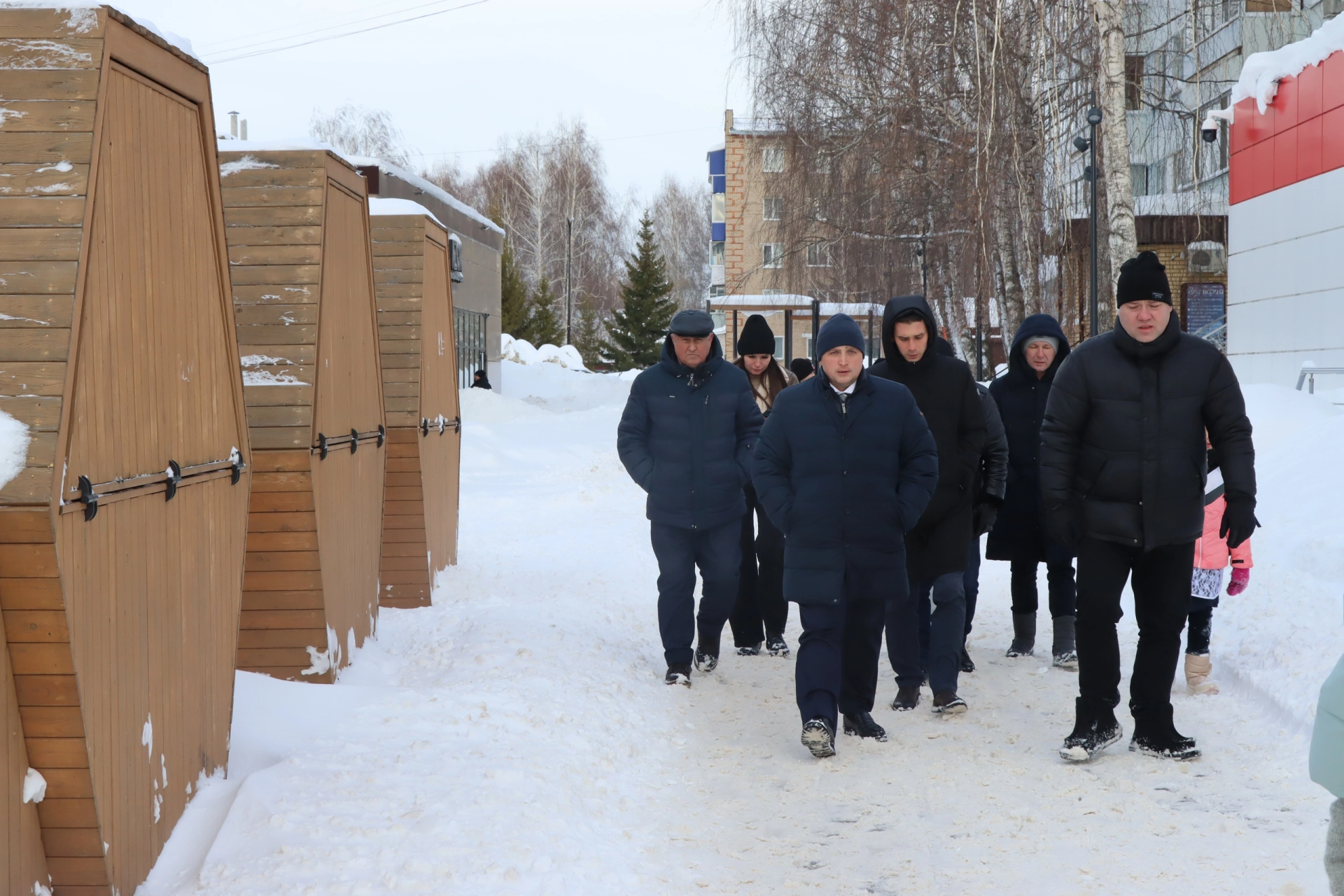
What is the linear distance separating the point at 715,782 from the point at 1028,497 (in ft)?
9.79

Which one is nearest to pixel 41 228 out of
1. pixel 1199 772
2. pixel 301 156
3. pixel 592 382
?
pixel 301 156

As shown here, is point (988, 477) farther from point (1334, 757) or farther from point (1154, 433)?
point (1334, 757)

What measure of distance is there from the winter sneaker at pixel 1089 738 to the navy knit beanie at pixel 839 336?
1709 mm

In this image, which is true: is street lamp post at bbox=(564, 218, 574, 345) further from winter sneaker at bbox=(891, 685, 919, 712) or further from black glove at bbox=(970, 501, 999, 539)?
winter sneaker at bbox=(891, 685, 919, 712)

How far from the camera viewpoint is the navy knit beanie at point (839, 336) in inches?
216

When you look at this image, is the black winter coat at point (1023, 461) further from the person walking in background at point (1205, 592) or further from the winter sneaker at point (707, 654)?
the winter sneaker at point (707, 654)

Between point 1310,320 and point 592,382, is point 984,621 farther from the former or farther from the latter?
point 592,382

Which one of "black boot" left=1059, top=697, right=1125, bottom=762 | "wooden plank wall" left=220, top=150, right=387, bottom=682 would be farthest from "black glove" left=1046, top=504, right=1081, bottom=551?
"wooden plank wall" left=220, top=150, right=387, bottom=682

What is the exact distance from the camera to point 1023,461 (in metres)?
7.29

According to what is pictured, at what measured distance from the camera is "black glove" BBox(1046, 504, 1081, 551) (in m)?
5.27

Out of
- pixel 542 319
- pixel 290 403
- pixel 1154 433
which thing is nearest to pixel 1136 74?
pixel 1154 433

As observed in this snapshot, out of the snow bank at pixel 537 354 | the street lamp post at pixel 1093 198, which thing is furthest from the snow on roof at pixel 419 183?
the street lamp post at pixel 1093 198

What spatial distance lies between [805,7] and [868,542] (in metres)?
13.6

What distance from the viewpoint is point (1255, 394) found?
13836 millimetres
